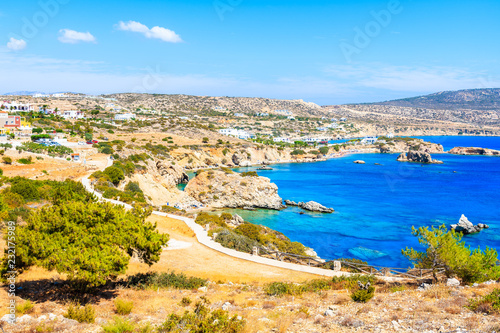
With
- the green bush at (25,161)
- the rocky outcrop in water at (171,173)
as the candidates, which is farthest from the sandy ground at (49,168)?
the rocky outcrop in water at (171,173)

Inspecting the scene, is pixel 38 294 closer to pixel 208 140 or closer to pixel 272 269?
pixel 272 269

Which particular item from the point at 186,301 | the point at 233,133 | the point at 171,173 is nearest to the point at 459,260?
the point at 186,301

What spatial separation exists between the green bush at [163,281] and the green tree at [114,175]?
1040 inches

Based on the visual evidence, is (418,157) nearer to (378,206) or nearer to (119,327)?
(378,206)

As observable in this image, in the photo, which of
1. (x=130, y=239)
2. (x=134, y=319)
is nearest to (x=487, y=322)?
(x=134, y=319)

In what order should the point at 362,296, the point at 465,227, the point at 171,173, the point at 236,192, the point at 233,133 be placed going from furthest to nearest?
1. the point at 233,133
2. the point at 171,173
3. the point at 236,192
4. the point at 465,227
5. the point at 362,296

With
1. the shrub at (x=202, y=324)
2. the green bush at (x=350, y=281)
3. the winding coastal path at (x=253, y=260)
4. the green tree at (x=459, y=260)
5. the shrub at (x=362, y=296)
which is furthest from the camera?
the winding coastal path at (x=253, y=260)

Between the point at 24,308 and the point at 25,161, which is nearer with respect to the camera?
the point at 24,308

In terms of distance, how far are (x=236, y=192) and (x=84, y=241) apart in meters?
37.3

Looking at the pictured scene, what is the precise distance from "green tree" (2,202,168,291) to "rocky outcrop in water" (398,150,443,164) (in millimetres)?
112023

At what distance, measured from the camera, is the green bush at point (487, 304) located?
29.5 ft

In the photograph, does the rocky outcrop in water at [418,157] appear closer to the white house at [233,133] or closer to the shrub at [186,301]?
the white house at [233,133]

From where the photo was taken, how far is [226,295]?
11883mm

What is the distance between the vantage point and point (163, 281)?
42.2 feet
